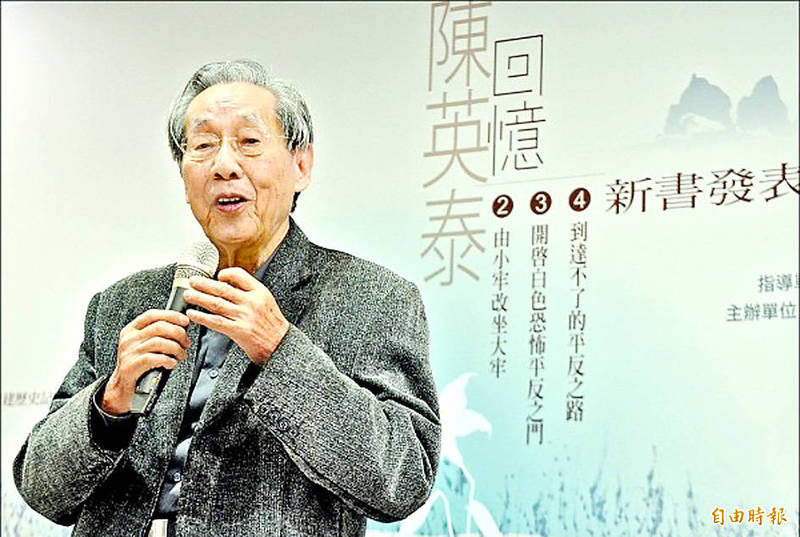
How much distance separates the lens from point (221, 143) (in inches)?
74.7

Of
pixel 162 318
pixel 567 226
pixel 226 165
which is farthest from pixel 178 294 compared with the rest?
pixel 567 226

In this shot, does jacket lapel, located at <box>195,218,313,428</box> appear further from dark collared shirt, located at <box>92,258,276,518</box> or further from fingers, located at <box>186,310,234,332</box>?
fingers, located at <box>186,310,234,332</box>

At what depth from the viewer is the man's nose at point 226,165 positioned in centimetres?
186

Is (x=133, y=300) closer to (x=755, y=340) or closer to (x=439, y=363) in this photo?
(x=439, y=363)

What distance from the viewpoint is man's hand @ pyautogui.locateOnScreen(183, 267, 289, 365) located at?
5.17ft

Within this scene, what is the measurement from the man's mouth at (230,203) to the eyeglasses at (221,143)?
70mm

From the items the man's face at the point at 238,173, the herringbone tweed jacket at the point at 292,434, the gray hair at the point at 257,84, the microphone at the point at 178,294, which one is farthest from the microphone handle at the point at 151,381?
the gray hair at the point at 257,84

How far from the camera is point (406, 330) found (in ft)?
6.01

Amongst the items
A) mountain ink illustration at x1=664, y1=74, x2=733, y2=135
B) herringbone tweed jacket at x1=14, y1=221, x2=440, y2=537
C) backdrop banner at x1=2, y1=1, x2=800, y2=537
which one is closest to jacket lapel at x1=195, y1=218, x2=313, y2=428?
herringbone tweed jacket at x1=14, y1=221, x2=440, y2=537

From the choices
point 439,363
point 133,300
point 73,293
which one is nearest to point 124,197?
point 73,293

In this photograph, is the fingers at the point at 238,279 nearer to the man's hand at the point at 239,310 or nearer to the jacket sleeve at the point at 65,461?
the man's hand at the point at 239,310

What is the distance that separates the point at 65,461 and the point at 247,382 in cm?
27

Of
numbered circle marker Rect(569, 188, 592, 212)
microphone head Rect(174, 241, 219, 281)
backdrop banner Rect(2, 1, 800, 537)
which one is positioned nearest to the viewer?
microphone head Rect(174, 241, 219, 281)

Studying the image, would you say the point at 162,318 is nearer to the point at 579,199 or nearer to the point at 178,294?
the point at 178,294
